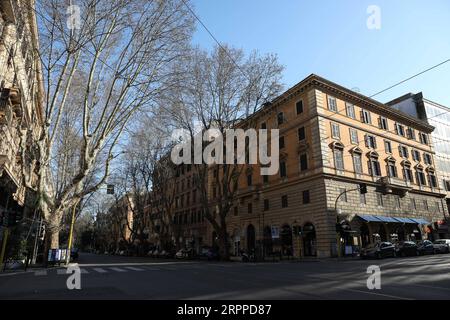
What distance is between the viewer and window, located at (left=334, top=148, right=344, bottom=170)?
1175 inches

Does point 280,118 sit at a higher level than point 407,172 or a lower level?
higher

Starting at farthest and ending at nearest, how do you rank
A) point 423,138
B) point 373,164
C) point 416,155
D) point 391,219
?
point 423,138, point 416,155, point 373,164, point 391,219

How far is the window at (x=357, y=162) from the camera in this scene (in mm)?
31391

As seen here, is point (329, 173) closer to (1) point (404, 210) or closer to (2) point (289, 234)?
(2) point (289, 234)

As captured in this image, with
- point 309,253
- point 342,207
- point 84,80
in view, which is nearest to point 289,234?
point 309,253

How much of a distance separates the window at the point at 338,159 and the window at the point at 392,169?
787cm

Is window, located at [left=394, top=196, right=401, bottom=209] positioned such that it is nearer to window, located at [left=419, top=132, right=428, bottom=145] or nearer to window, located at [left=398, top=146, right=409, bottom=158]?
window, located at [left=398, top=146, right=409, bottom=158]

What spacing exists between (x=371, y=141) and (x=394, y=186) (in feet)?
17.4

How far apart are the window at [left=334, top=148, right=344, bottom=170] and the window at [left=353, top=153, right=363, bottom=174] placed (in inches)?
73.6

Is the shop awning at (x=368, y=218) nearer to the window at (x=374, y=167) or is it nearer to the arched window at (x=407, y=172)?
the window at (x=374, y=167)

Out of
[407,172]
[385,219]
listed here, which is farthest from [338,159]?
[407,172]

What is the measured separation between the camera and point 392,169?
116 feet

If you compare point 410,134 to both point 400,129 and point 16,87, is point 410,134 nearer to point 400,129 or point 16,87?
point 400,129

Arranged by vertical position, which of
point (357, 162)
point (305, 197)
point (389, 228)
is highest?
point (357, 162)
